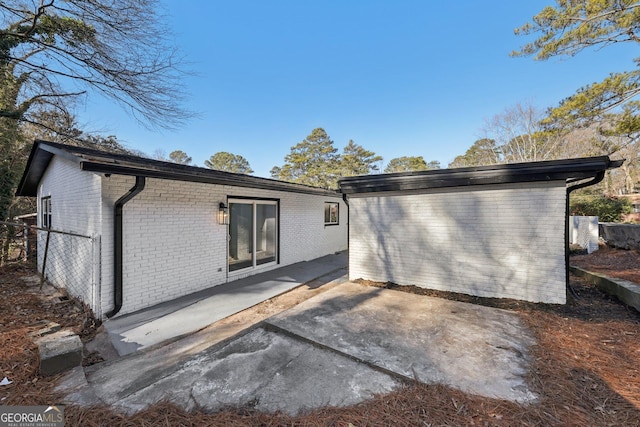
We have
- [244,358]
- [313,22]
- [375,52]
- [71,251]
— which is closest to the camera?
[244,358]

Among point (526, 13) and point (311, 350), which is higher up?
point (526, 13)

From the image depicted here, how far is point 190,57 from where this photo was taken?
611 cm

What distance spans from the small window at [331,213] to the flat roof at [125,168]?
289cm

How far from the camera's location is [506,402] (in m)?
2.01

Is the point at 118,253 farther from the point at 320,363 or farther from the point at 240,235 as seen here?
the point at 320,363

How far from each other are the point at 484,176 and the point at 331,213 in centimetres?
673

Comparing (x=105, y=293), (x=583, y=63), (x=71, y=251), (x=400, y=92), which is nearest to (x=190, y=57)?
(x=71, y=251)

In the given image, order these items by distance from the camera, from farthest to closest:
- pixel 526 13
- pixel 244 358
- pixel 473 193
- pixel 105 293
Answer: pixel 526 13 < pixel 473 193 < pixel 105 293 < pixel 244 358

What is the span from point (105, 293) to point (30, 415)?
241 centimetres

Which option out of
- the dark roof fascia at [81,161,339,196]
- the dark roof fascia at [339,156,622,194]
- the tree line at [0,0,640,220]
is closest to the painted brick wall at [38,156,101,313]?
the dark roof fascia at [81,161,339,196]

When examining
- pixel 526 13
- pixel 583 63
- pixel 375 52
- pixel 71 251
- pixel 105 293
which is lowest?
pixel 105 293

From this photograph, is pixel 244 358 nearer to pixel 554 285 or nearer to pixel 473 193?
pixel 473 193

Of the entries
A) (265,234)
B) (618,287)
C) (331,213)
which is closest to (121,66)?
(265,234)

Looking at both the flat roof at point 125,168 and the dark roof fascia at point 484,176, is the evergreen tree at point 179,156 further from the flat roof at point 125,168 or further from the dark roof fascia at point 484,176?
the dark roof fascia at point 484,176
